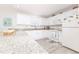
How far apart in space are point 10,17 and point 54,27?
52cm

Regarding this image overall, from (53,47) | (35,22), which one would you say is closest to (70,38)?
(53,47)

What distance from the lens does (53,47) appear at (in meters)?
1.28

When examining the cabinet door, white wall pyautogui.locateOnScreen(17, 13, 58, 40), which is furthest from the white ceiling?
the cabinet door

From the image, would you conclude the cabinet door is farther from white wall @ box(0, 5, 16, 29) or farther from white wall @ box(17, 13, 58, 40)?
white wall @ box(0, 5, 16, 29)

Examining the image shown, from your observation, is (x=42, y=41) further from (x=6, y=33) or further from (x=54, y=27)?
(x=6, y=33)

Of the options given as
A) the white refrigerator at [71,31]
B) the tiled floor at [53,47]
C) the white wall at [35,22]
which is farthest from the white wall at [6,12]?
the white refrigerator at [71,31]

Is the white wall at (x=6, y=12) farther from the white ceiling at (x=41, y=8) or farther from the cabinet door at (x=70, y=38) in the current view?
the cabinet door at (x=70, y=38)

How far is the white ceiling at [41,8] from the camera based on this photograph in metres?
1.14

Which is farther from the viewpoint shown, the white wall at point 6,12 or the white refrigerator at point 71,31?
the white refrigerator at point 71,31

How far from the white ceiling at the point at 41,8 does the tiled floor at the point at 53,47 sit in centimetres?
33

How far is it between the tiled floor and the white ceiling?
1.08 feet

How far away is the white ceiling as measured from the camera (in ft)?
3.74

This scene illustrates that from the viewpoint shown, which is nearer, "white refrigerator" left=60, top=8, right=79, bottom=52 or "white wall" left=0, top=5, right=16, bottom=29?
"white wall" left=0, top=5, right=16, bottom=29
